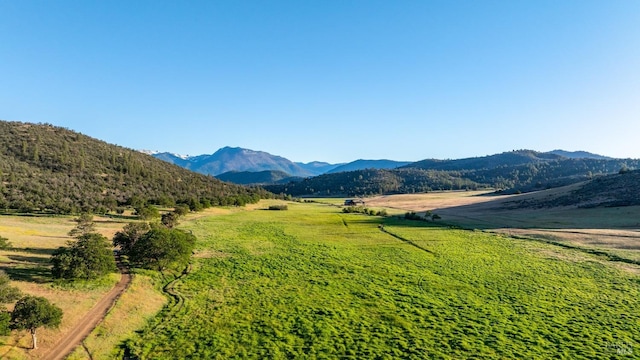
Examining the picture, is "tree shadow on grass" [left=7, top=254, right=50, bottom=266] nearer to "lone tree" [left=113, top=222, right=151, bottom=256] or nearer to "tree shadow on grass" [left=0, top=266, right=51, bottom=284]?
"tree shadow on grass" [left=0, top=266, right=51, bottom=284]

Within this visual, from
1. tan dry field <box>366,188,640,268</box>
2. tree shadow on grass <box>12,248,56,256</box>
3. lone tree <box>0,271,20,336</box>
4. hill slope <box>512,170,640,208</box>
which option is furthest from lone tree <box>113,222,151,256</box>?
hill slope <box>512,170,640,208</box>

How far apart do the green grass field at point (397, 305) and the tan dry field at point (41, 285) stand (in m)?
6.04

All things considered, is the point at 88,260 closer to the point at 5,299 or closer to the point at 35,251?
the point at 5,299

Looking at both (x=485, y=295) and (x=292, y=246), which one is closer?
(x=485, y=295)

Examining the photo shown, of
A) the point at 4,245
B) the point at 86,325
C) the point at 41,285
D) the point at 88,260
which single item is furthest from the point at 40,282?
the point at 4,245

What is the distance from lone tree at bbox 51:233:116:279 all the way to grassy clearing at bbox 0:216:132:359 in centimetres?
99

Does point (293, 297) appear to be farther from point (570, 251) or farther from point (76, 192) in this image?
point (76, 192)

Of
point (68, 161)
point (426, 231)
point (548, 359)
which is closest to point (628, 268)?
point (548, 359)

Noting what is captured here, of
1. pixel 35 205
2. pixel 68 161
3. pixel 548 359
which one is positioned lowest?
pixel 548 359

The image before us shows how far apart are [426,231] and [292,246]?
38.2m

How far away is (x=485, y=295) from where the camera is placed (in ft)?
137

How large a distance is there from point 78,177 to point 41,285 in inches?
3549

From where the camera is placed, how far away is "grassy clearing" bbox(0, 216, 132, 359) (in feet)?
85.1

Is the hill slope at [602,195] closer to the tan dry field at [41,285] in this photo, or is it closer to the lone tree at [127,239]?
the lone tree at [127,239]
